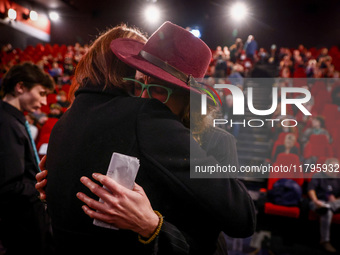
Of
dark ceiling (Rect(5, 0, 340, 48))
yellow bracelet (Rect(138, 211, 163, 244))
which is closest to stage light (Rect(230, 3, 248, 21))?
dark ceiling (Rect(5, 0, 340, 48))

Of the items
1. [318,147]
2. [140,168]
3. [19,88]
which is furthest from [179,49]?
[318,147]

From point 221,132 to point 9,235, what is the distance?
1.60 m

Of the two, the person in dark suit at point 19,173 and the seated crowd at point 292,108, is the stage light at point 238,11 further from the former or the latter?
the person in dark suit at point 19,173

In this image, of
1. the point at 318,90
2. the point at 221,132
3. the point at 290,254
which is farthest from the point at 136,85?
the point at 318,90

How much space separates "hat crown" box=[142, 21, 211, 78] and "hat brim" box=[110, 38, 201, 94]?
0.05 metres

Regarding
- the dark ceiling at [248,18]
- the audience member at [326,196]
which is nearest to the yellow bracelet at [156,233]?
the audience member at [326,196]

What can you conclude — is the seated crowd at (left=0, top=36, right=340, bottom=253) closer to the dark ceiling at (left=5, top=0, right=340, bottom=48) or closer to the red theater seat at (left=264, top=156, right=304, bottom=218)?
the red theater seat at (left=264, top=156, right=304, bottom=218)

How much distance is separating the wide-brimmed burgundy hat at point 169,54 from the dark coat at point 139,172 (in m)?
0.11

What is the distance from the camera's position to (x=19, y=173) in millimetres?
1626

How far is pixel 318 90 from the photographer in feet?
22.1

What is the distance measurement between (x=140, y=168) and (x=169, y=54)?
1.30ft

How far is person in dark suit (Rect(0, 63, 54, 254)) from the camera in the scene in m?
1.60

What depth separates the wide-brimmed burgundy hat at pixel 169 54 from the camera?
2.50 ft

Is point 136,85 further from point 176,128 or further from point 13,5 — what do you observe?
point 13,5
